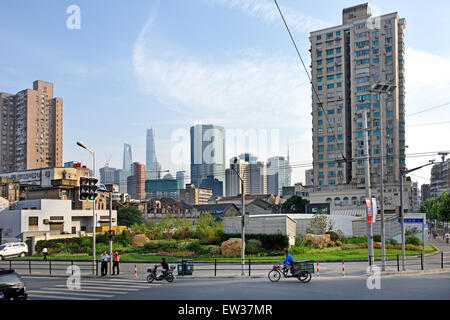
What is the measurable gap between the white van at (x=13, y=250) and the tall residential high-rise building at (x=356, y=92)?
75.5 meters

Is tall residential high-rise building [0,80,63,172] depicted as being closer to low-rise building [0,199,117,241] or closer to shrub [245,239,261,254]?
low-rise building [0,199,117,241]

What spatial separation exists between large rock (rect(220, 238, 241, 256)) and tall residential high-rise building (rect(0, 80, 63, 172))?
138 meters

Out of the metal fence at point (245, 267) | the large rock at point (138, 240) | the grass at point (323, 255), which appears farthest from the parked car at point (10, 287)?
the large rock at point (138, 240)

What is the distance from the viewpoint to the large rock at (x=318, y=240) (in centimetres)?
4295

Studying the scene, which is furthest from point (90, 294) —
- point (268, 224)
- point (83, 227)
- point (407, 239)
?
point (83, 227)

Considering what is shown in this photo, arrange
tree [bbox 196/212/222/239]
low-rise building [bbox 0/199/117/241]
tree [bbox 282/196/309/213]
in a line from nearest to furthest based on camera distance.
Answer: tree [bbox 196/212/222/239]
low-rise building [bbox 0/199/117/241]
tree [bbox 282/196/309/213]

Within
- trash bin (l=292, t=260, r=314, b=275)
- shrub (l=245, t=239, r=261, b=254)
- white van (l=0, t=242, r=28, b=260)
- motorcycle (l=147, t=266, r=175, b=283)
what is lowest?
white van (l=0, t=242, r=28, b=260)

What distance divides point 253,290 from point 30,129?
531 ft

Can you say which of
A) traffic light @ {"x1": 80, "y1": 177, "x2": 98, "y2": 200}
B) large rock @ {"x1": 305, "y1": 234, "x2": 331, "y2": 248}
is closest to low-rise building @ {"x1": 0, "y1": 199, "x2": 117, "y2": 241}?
traffic light @ {"x1": 80, "y1": 177, "x2": 98, "y2": 200}

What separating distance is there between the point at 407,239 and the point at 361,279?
28.2 meters

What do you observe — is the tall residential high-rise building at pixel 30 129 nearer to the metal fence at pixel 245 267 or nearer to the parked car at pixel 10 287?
the metal fence at pixel 245 267

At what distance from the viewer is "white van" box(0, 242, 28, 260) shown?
154 feet

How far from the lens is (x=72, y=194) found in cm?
7931

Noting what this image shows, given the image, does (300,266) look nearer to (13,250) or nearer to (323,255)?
(323,255)
